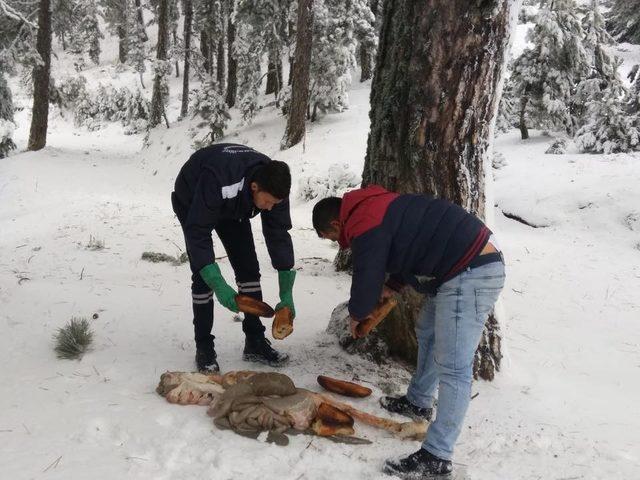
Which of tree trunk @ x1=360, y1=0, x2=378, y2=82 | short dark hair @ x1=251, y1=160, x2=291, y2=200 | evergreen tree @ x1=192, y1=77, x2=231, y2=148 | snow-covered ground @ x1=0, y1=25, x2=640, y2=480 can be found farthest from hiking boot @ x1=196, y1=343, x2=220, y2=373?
tree trunk @ x1=360, y1=0, x2=378, y2=82

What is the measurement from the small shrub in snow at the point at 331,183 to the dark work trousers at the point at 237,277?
21.8 feet

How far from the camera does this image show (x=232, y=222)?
3520 mm

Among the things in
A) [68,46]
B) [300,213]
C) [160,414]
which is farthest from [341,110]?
[68,46]

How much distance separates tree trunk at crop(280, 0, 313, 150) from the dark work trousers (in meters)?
10.9

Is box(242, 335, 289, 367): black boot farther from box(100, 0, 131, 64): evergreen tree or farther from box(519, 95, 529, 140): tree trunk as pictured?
box(100, 0, 131, 64): evergreen tree

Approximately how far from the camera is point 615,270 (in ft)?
20.6

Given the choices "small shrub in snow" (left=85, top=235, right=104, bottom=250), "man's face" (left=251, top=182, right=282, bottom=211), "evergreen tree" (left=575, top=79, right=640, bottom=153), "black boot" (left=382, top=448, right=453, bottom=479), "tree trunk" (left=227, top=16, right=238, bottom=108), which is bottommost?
"small shrub in snow" (left=85, top=235, right=104, bottom=250)

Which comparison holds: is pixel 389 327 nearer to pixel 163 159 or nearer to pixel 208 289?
pixel 208 289

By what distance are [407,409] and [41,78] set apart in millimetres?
16785

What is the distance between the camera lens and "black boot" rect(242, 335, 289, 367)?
369cm

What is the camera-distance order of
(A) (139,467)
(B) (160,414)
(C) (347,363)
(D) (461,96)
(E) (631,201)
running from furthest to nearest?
(E) (631,201), (C) (347,363), (D) (461,96), (B) (160,414), (A) (139,467)

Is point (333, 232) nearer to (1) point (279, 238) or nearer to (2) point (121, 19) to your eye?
(1) point (279, 238)

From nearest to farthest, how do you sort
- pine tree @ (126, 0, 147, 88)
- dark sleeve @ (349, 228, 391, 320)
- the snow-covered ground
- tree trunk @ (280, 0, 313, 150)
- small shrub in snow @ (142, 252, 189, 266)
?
dark sleeve @ (349, 228, 391, 320) < the snow-covered ground < small shrub in snow @ (142, 252, 189, 266) < tree trunk @ (280, 0, 313, 150) < pine tree @ (126, 0, 147, 88)

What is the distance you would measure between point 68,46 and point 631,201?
47621mm
